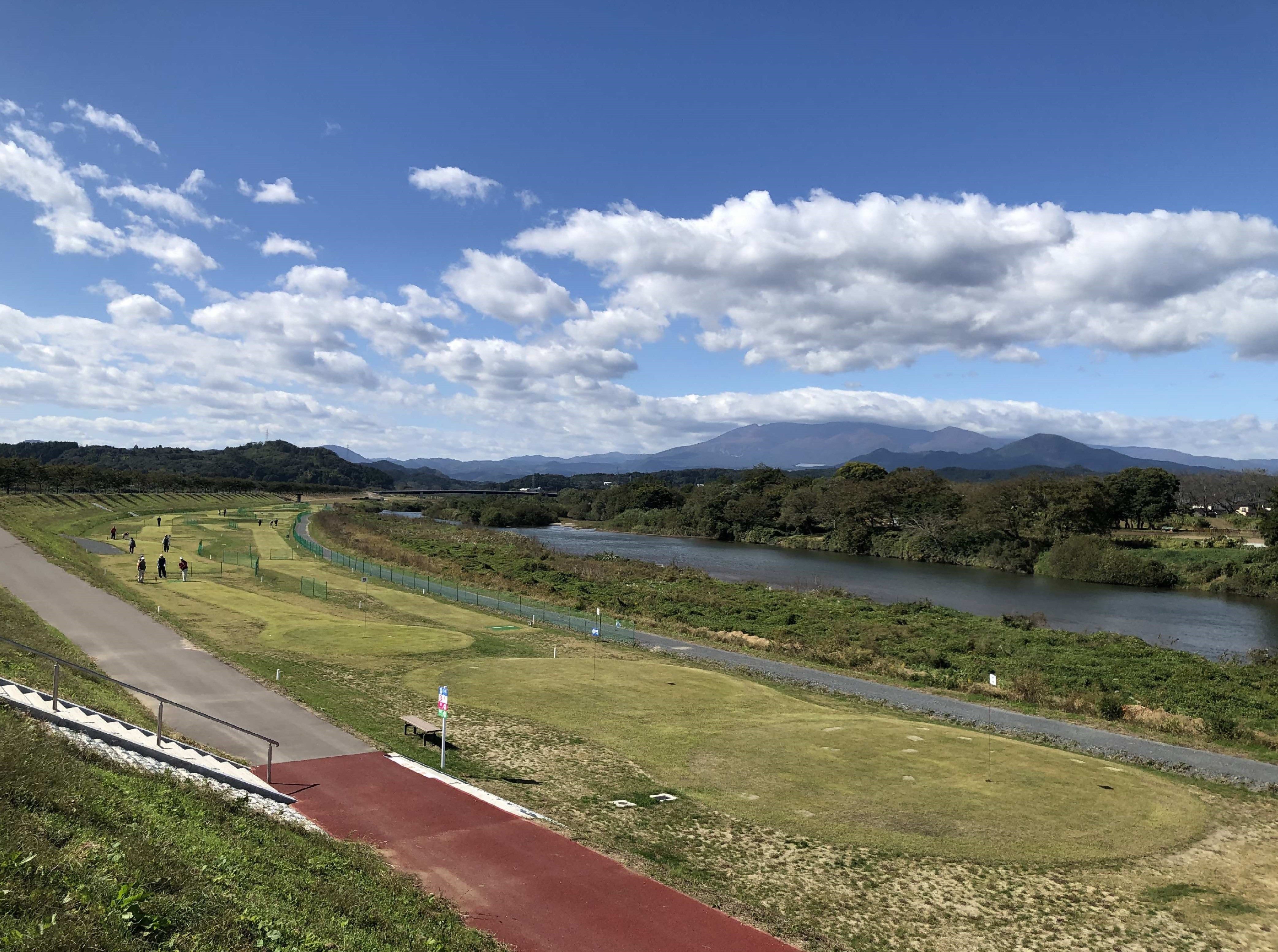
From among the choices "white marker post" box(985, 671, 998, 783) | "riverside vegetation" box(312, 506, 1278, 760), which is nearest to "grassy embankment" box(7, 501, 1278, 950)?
"white marker post" box(985, 671, 998, 783)

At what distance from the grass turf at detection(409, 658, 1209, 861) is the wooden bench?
321cm

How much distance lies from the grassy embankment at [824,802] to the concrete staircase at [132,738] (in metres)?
3.87

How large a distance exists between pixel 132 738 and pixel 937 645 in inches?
1302

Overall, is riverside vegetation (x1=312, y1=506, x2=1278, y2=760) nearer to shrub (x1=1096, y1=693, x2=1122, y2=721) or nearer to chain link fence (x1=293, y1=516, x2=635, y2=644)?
shrub (x1=1096, y1=693, x2=1122, y2=721)

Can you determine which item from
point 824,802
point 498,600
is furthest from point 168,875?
point 498,600

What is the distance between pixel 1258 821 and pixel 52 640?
98.1 feet

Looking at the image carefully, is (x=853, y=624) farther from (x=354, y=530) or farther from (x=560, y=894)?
(x=354, y=530)

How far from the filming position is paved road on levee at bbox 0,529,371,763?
55.5 feet

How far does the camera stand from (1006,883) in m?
12.4

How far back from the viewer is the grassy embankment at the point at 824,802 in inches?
452

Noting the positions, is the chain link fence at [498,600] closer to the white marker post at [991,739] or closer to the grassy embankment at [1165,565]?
the white marker post at [991,739]

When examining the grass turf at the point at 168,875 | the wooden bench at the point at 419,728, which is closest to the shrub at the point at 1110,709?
the wooden bench at the point at 419,728

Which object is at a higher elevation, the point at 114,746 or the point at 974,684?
the point at 114,746

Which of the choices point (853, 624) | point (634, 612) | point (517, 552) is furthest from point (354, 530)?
point (853, 624)
